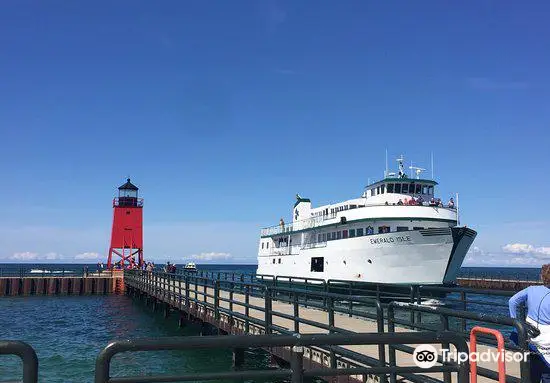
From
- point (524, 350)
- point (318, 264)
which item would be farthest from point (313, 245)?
point (524, 350)

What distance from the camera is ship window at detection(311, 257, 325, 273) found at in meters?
36.0

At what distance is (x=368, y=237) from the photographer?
3059cm

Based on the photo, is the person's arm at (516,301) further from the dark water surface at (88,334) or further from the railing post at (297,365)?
the railing post at (297,365)

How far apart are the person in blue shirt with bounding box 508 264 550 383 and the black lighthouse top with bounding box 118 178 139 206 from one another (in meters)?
46.4

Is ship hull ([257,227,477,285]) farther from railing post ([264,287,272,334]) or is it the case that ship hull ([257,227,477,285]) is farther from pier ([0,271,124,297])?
pier ([0,271,124,297])

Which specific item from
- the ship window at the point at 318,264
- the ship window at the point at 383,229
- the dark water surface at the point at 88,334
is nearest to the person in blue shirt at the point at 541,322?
the dark water surface at the point at 88,334

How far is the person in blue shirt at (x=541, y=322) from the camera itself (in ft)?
15.4

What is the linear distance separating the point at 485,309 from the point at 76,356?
28.3 meters

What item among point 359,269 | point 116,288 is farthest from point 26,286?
point 359,269

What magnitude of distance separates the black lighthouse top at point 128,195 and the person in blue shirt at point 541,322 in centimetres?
4637

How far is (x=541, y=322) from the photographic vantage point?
4.78m

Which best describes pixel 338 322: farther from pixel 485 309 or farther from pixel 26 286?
pixel 26 286

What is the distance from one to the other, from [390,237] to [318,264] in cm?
Result: 860

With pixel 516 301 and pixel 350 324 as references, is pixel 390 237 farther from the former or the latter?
pixel 516 301
